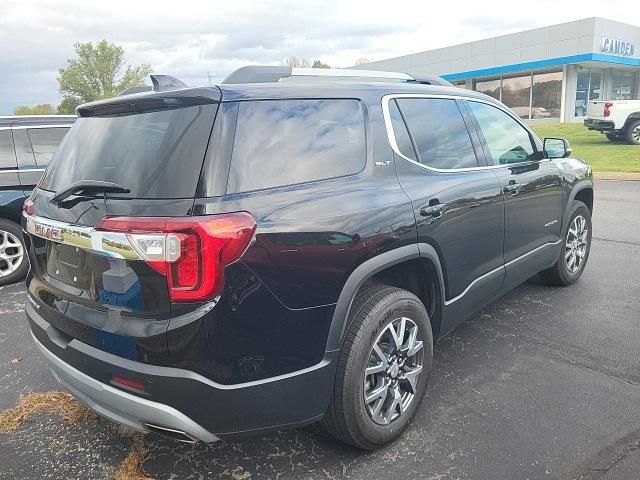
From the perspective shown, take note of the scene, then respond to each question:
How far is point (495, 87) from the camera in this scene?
114 ft

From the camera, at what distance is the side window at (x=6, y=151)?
565cm

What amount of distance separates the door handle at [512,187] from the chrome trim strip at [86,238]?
2576 mm

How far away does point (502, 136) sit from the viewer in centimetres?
402

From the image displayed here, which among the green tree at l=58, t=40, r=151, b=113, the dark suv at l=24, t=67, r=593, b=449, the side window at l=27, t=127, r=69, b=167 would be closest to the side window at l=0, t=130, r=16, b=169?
the side window at l=27, t=127, r=69, b=167

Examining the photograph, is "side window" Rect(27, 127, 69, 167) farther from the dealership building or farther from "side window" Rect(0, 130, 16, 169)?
the dealership building

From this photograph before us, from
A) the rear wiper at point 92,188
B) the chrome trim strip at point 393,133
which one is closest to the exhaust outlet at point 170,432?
the rear wiper at point 92,188

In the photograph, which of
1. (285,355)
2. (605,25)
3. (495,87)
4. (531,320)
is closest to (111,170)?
(285,355)

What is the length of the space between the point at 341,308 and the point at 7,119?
5201 millimetres

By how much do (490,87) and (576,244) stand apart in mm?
33020

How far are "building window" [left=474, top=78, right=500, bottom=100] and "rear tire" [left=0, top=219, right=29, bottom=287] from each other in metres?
32.6

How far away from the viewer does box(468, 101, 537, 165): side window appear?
380 centimetres

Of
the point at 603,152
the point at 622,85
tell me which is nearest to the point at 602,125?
the point at 603,152

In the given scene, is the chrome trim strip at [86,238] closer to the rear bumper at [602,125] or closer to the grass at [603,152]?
the grass at [603,152]

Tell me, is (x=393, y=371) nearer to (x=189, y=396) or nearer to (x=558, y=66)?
(x=189, y=396)
